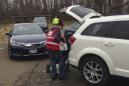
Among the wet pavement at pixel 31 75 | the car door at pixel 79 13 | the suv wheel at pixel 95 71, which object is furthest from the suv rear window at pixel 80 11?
the wet pavement at pixel 31 75

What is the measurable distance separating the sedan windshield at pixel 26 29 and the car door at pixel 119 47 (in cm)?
729

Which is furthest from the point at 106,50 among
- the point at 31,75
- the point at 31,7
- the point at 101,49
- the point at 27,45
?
the point at 31,7

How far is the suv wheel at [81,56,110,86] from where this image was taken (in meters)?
8.58

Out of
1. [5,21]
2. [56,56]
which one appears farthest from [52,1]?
[56,56]

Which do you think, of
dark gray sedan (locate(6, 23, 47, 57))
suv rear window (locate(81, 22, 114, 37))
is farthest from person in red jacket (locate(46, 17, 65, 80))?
dark gray sedan (locate(6, 23, 47, 57))

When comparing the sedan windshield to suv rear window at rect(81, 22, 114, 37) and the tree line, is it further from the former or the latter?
the tree line

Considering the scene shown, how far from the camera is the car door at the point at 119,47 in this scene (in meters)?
8.05

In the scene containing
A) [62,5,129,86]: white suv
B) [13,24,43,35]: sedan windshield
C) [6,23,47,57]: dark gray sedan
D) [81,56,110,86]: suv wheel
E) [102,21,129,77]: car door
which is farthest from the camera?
[13,24,43,35]: sedan windshield

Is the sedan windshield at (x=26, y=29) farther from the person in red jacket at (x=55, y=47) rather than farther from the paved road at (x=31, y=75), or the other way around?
the person in red jacket at (x=55, y=47)

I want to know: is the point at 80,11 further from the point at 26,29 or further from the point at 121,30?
the point at 26,29

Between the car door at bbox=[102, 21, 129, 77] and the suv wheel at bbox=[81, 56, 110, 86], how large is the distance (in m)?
0.35

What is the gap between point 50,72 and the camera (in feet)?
34.1

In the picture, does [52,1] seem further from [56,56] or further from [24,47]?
[56,56]

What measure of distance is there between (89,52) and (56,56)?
1.40m
